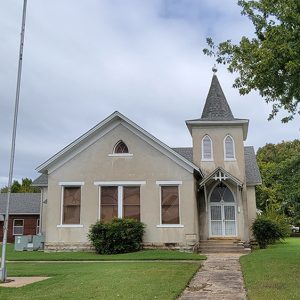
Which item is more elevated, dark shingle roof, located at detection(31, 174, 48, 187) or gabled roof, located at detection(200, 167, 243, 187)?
dark shingle roof, located at detection(31, 174, 48, 187)

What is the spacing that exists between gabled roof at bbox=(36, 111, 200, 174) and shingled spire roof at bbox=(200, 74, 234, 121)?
4177mm

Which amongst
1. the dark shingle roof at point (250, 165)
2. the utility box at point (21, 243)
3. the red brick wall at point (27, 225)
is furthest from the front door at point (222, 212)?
the red brick wall at point (27, 225)

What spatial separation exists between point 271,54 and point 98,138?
13.7 metres

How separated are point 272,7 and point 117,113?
1244 centimetres

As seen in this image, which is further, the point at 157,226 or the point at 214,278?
the point at 157,226

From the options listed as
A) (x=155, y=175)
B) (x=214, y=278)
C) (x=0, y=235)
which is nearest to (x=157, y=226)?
(x=155, y=175)

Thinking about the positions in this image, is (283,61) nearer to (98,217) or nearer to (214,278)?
(214,278)

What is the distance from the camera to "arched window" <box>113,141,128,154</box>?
2292cm

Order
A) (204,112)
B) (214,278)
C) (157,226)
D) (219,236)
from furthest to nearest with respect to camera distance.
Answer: (204,112) → (219,236) → (157,226) → (214,278)

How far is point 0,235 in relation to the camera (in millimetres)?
39094

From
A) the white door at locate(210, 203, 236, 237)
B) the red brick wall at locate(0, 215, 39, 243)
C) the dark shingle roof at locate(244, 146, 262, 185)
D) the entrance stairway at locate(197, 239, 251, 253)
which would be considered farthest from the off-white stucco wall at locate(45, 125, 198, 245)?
the red brick wall at locate(0, 215, 39, 243)

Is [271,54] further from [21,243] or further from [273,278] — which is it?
[21,243]

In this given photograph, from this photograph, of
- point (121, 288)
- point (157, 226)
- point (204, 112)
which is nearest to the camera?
point (121, 288)

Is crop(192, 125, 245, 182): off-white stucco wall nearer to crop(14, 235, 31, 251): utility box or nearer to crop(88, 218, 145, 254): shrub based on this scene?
crop(88, 218, 145, 254): shrub
